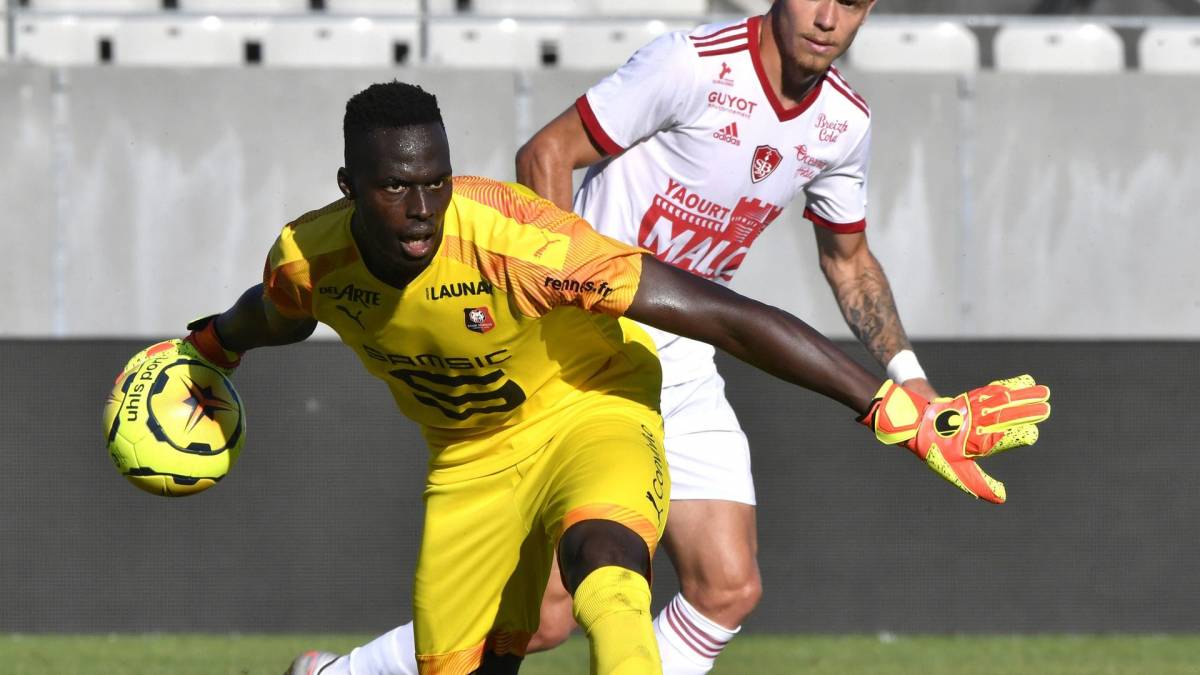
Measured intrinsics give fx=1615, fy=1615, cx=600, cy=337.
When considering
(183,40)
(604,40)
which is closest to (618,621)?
(604,40)

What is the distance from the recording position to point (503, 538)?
171 inches

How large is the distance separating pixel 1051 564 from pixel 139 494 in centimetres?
467

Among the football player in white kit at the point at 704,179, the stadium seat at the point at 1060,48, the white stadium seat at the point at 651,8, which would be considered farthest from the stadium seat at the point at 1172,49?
the football player in white kit at the point at 704,179

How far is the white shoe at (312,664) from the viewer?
498 cm

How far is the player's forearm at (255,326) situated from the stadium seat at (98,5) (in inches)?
293

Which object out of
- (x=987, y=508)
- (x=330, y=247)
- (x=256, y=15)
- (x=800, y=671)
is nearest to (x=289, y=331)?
(x=330, y=247)

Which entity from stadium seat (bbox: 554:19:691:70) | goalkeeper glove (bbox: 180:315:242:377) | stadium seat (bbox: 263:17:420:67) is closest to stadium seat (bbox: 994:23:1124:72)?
stadium seat (bbox: 554:19:691:70)

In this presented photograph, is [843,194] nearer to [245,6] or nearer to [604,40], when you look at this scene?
[604,40]

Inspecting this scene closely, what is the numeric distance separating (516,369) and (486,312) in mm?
272

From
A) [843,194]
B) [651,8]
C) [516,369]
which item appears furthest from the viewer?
[651,8]

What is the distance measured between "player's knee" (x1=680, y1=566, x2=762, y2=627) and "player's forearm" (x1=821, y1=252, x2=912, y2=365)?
86 cm

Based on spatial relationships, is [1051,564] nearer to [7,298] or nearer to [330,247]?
[330,247]

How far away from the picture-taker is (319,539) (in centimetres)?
823

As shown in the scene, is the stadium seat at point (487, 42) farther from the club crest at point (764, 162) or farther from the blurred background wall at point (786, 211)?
the club crest at point (764, 162)
